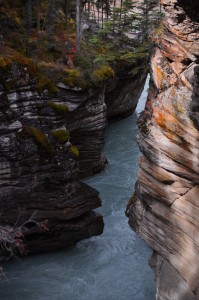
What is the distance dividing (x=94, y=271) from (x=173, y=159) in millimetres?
7116

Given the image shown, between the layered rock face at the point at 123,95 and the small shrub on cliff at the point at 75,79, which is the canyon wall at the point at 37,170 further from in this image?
the layered rock face at the point at 123,95

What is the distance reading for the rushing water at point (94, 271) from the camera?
13.9 metres

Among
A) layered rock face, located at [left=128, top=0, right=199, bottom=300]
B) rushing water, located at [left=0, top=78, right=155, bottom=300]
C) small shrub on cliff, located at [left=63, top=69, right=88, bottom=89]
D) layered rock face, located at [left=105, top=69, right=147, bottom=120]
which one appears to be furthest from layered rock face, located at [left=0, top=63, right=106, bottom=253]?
layered rock face, located at [left=105, top=69, right=147, bottom=120]

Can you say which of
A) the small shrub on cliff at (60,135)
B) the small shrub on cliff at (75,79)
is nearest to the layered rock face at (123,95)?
the small shrub on cliff at (75,79)

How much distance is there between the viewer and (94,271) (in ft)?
49.3

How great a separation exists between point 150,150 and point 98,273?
6481 mm

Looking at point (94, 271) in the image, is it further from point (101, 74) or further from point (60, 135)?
point (101, 74)

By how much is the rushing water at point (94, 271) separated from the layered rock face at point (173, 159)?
3.31 meters

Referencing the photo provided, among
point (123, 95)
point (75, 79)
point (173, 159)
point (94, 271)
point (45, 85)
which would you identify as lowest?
point (94, 271)

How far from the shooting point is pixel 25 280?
14.6 meters

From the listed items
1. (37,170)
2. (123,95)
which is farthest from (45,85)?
(123,95)

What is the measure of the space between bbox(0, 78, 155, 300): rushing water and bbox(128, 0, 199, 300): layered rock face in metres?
3.31

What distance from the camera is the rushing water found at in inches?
548

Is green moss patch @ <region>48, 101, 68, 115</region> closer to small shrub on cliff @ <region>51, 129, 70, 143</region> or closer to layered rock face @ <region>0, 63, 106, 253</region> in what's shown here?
layered rock face @ <region>0, 63, 106, 253</region>
